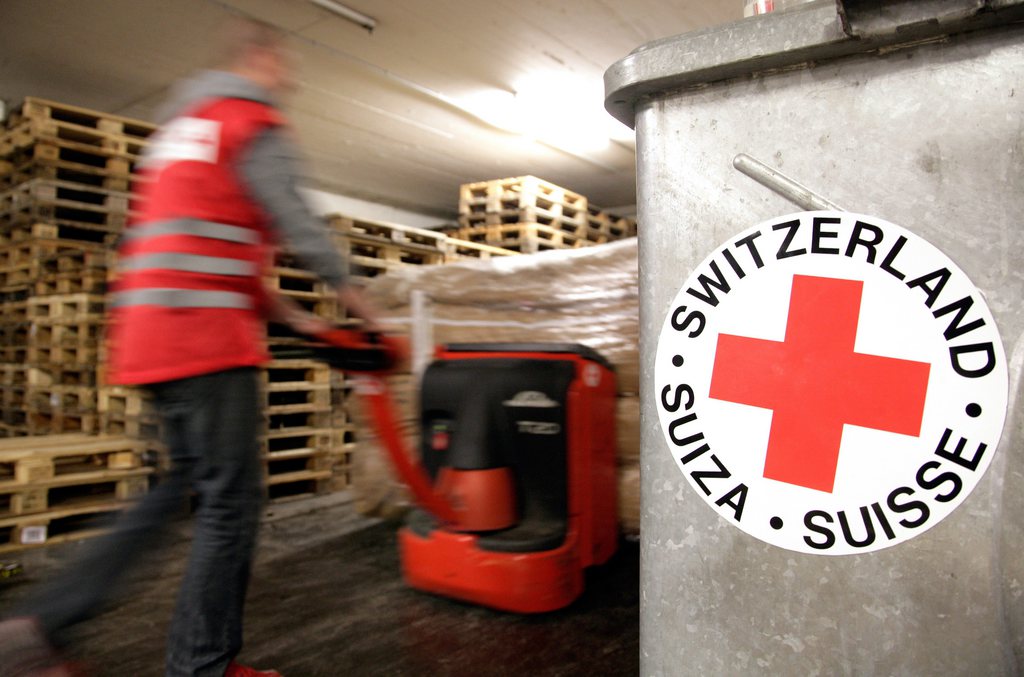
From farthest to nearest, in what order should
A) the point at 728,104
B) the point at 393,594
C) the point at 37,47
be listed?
the point at 37,47 < the point at 393,594 < the point at 728,104

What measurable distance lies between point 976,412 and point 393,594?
9.03 ft

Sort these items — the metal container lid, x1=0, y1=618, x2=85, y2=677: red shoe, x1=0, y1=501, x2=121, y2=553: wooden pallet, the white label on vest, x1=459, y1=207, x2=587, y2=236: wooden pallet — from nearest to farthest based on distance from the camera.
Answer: the metal container lid < x1=0, y1=618, x2=85, y2=677: red shoe < the white label on vest < x1=0, y1=501, x2=121, y2=553: wooden pallet < x1=459, y1=207, x2=587, y2=236: wooden pallet

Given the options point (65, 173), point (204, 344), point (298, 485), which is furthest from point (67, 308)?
point (204, 344)

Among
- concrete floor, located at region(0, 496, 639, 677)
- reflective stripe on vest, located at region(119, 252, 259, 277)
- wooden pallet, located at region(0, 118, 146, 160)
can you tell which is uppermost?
wooden pallet, located at region(0, 118, 146, 160)

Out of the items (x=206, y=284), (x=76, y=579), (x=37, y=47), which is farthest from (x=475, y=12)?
(x=76, y=579)

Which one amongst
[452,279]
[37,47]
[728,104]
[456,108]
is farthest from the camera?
[456,108]

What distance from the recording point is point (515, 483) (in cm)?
285

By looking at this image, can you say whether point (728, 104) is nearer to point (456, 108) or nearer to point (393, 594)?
point (393, 594)

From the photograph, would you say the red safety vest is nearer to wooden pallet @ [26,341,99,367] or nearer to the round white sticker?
the round white sticker

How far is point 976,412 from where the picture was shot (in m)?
0.73

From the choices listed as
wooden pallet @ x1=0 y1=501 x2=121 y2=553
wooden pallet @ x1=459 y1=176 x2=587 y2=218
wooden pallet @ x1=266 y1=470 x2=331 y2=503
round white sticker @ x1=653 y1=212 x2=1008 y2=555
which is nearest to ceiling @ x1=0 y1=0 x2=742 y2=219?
wooden pallet @ x1=459 y1=176 x2=587 y2=218

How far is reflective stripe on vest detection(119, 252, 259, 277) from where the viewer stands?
5.73ft

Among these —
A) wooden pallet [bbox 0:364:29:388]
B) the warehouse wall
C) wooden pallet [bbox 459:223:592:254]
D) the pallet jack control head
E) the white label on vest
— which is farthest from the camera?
the warehouse wall

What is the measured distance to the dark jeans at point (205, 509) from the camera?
172cm
